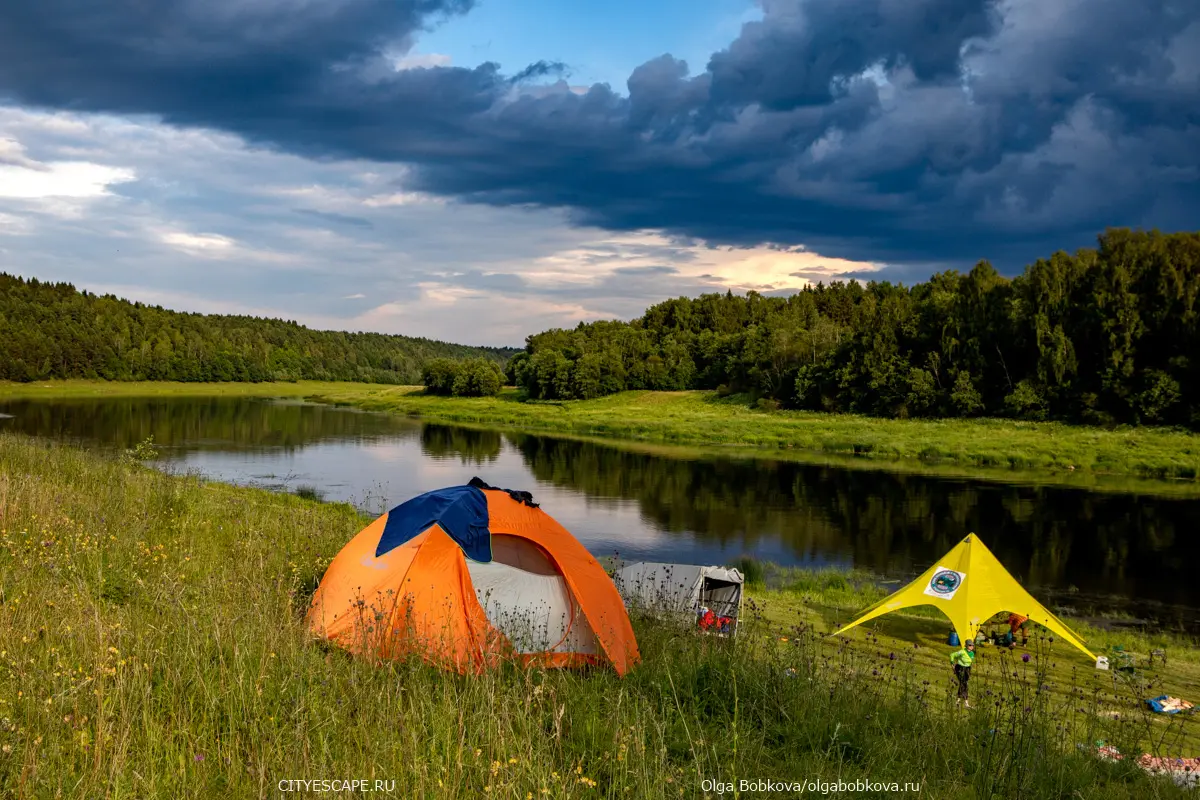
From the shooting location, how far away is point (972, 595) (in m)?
12.3

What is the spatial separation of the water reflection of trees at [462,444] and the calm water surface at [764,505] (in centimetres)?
30

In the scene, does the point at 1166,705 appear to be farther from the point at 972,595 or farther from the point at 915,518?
the point at 915,518

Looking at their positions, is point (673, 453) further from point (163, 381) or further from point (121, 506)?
point (163, 381)

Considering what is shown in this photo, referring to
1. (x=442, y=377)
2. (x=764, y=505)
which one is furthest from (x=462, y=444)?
(x=442, y=377)

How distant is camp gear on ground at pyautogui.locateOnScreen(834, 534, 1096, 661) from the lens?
40.0 feet

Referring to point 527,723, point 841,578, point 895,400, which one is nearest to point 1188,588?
point 841,578

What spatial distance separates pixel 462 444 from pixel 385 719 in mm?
49812

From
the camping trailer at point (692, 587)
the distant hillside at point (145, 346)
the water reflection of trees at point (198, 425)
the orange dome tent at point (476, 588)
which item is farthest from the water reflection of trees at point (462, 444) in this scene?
the distant hillside at point (145, 346)

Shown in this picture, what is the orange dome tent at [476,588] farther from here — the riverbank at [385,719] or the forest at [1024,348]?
the forest at [1024,348]

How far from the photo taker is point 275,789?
362 cm

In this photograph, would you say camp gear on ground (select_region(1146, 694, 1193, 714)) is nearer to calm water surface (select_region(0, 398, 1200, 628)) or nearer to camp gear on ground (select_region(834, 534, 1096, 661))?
camp gear on ground (select_region(834, 534, 1096, 661))

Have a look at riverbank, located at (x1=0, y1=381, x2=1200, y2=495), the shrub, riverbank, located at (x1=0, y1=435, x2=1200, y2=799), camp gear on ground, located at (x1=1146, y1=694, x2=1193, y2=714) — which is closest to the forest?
riverbank, located at (x1=0, y1=381, x2=1200, y2=495)

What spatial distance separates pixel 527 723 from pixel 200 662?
2.04 m

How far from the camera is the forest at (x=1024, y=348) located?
49000mm
